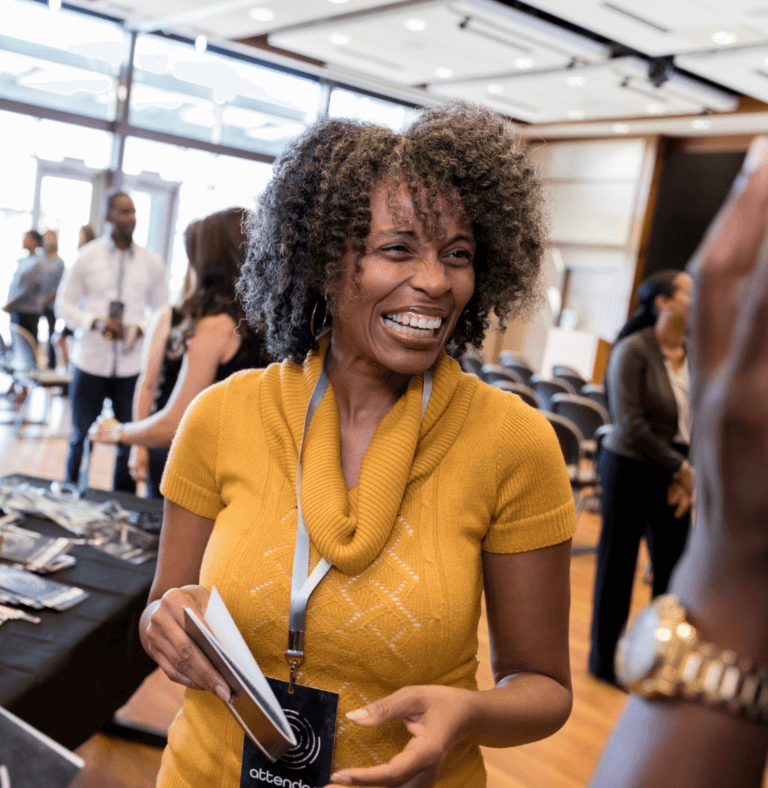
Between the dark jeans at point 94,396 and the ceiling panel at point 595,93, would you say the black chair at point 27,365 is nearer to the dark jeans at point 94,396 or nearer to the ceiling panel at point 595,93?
the dark jeans at point 94,396

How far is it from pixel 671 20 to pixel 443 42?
7.38 ft

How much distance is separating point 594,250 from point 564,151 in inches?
63.4

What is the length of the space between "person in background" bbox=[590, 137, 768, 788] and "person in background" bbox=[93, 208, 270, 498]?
7.32ft

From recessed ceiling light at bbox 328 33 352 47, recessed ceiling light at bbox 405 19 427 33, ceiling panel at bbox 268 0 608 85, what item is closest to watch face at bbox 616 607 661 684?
ceiling panel at bbox 268 0 608 85

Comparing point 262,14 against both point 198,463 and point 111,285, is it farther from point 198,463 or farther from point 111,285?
point 198,463

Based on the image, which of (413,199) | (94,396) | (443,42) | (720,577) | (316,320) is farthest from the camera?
(443,42)

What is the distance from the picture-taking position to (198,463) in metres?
1.29

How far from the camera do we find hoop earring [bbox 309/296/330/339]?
1.40 metres

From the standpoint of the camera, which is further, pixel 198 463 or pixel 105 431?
pixel 105 431

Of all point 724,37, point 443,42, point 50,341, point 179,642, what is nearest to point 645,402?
point 179,642

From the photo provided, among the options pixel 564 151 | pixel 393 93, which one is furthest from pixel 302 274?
pixel 564 151

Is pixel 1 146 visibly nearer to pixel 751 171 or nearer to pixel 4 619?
pixel 4 619

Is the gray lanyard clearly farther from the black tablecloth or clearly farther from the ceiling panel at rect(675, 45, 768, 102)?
the ceiling panel at rect(675, 45, 768, 102)

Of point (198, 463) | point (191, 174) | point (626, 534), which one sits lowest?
point (626, 534)
